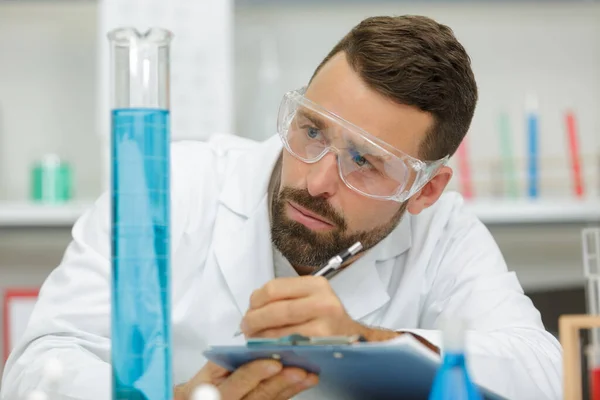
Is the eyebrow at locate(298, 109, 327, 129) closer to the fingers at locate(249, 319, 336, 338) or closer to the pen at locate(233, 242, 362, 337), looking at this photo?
the pen at locate(233, 242, 362, 337)

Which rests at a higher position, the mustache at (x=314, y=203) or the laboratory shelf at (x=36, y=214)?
the mustache at (x=314, y=203)

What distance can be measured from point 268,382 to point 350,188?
52 centimetres

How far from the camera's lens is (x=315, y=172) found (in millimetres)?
1568

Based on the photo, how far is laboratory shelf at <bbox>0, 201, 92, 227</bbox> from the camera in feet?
8.50

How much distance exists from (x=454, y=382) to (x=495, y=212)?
5.88ft

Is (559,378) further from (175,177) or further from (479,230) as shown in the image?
(175,177)

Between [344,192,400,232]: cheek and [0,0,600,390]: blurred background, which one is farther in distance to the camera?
[0,0,600,390]: blurred background

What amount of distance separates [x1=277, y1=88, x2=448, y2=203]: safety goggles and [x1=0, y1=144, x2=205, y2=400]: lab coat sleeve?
1.22 ft

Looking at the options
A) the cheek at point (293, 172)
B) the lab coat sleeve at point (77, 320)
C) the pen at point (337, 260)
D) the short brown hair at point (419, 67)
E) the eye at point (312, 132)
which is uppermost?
the short brown hair at point (419, 67)

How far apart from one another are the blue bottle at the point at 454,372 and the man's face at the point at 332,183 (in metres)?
0.68

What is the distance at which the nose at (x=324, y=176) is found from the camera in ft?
5.10

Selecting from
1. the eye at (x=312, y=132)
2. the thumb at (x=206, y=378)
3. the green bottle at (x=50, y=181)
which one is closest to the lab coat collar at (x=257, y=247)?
the eye at (x=312, y=132)

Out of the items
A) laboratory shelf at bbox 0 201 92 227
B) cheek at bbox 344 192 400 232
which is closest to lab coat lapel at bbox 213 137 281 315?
cheek at bbox 344 192 400 232

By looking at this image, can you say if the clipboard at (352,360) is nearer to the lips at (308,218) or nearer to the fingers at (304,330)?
the fingers at (304,330)
